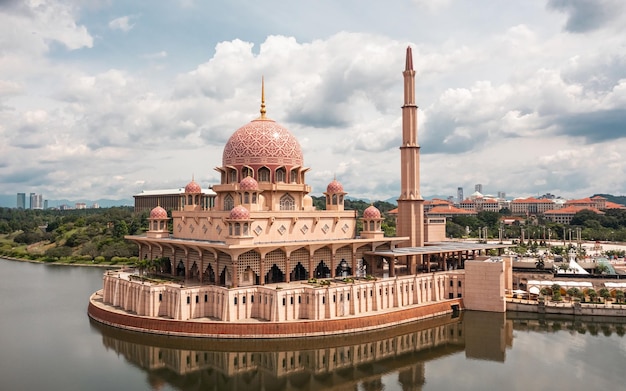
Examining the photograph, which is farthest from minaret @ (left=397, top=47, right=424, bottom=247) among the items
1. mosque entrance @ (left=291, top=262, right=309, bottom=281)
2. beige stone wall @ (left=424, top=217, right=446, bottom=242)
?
mosque entrance @ (left=291, top=262, right=309, bottom=281)

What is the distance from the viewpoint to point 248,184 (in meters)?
33.5

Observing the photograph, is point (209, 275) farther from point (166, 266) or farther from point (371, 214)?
point (371, 214)

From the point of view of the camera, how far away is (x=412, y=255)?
38812 millimetres

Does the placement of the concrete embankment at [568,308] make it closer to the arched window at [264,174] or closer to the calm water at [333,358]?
the calm water at [333,358]

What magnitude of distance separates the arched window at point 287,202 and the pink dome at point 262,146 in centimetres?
233

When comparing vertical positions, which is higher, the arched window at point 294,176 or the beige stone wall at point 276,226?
the arched window at point 294,176

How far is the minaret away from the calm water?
31.3 feet

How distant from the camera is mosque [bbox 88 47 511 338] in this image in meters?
29.3

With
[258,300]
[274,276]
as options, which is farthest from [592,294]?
[258,300]

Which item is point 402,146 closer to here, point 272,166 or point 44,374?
point 272,166

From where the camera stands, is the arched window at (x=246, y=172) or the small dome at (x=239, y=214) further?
the arched window at (x=246, y=172)

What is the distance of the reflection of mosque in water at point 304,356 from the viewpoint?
2402 centimetres

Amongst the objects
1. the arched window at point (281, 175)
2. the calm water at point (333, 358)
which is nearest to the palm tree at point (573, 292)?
the calm water at point (333, 358)

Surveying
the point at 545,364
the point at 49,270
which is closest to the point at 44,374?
the point at 545,364
